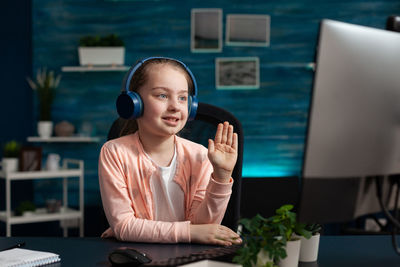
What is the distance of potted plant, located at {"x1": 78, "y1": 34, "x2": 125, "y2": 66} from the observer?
12.6 feet

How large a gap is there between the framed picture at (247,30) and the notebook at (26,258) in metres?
3.12

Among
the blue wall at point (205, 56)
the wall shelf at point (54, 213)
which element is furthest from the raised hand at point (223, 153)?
the blue wall at point (205, 56)

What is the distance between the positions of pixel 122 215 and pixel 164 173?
0.16 meters

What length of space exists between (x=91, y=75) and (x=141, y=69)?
2689mm

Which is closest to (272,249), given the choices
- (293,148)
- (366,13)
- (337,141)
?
(337,141)

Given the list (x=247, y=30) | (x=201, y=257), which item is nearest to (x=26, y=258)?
(x=201, y=257)

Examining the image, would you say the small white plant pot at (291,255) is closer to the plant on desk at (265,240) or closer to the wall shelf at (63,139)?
the plant on desk at (265,240)

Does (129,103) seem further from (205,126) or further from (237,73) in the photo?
(237,73)

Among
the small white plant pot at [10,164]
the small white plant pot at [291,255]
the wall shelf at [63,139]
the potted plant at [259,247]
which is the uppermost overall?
the potted plant at [259,247]

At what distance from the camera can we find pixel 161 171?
1.38 metres

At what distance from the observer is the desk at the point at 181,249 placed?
1.16 metres

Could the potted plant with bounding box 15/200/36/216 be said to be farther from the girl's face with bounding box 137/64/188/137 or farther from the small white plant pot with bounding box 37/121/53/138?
the girl's face with bounding box 137/64/188/137

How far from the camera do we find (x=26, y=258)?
3.66 ft

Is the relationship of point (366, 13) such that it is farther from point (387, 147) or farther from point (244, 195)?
point (387, 147)
